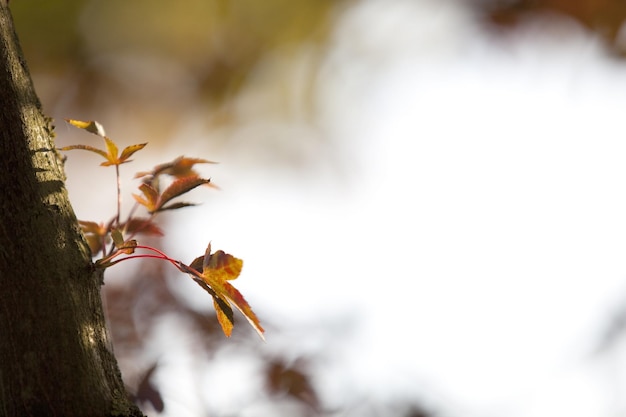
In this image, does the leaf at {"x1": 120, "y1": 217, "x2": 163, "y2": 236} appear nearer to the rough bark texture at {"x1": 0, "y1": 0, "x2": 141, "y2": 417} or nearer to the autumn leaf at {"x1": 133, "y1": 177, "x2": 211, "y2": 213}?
the autumn leaf at {"x1": 133, "y1": 177, "x2": 211, "y2": 213}

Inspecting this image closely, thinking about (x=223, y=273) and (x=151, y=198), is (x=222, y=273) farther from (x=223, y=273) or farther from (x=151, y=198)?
(x=151, y=198)

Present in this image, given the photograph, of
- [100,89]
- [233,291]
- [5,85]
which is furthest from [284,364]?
[100,89]

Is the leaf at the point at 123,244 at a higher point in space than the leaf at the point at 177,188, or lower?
lower

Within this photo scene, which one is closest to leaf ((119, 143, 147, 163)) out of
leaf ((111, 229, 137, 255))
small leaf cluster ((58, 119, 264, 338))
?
small leaf cluster ((58, 119, 264, 338))

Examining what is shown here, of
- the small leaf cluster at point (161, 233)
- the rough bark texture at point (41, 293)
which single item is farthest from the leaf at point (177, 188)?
the rough bark texture at point (41, 293)

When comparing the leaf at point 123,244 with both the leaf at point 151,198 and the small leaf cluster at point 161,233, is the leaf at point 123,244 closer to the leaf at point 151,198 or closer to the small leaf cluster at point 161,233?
the small leaf cluster at point 161,233

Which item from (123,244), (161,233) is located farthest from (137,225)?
(123,244)
